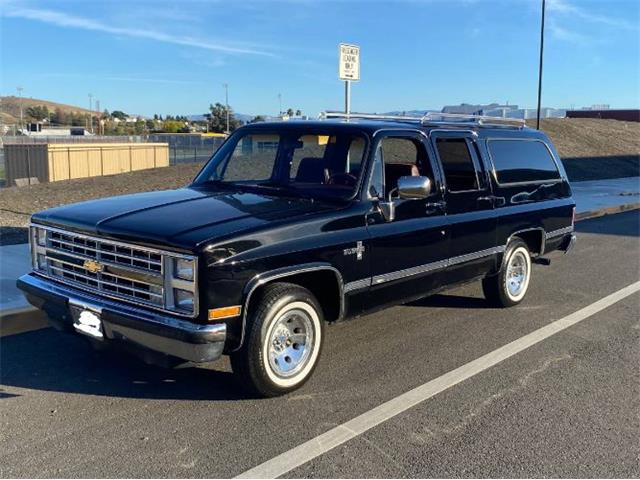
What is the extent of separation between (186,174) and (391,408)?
1460 cm

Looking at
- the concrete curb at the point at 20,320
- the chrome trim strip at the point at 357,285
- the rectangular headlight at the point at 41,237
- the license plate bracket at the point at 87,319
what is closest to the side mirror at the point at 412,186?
the chrome trim strip at the point at 357,285

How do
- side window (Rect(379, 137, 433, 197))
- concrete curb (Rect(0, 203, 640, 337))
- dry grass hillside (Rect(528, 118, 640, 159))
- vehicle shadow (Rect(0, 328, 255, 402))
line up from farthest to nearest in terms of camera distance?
dry grass hillside (Rect(528, 118, 640, 159)) < concrete curb (Rect(0, 203, 640, 337)) < side window (Rect(379, 137, 433, 197)) < vehicle shadow (Rect(0, 328, 255, 402))

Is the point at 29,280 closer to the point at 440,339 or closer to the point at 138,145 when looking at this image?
the point at 440,339

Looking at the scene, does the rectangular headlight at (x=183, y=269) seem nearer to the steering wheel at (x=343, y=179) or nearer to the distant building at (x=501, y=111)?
the steering wheel at (x=343, y=179)

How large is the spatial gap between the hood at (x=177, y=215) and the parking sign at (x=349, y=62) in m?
→ 4.95

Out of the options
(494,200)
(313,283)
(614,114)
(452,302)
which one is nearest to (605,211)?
(452,302)

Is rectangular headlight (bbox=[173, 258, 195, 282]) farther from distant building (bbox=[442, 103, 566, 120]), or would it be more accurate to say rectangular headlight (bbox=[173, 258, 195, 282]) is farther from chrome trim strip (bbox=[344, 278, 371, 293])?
distant building (bbox=[442, 103, 566, 120])

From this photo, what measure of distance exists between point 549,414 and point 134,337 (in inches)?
113

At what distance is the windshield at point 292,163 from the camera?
5.34 m

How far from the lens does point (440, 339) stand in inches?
237

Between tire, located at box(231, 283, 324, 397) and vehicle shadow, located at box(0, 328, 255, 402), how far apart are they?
26 centimetres

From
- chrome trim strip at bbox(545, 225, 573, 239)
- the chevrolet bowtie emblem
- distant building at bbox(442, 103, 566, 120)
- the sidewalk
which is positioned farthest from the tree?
the chevrolet bowtie emblem

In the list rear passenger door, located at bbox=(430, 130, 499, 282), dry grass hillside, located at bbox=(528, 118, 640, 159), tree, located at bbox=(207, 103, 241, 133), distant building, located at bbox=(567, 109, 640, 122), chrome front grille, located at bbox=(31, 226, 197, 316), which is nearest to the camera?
chrome front grille, located at bbox=(31, 226, 197, 316)

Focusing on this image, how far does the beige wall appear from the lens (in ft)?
89.0
